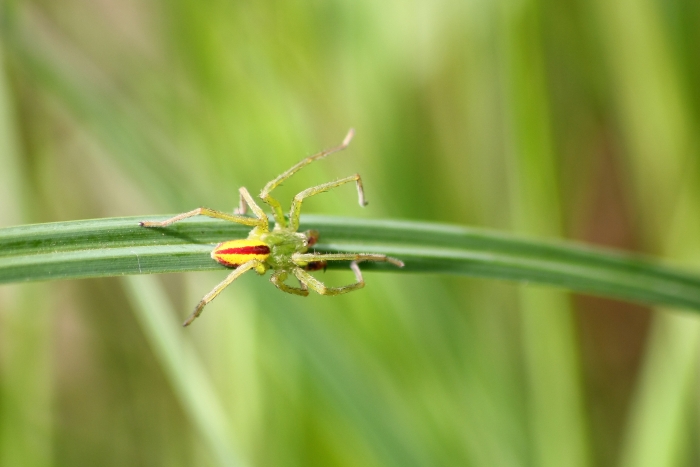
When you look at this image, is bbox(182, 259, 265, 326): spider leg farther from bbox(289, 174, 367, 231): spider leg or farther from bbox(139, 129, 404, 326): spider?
bbox(289, 174, 367, 231): spider leg

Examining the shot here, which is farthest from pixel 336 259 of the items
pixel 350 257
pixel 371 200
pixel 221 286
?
pixel 371 200

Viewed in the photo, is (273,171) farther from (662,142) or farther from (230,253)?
(662,142)

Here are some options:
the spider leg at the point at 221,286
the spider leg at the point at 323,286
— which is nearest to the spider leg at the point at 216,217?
the spider leg at the point at 221,286

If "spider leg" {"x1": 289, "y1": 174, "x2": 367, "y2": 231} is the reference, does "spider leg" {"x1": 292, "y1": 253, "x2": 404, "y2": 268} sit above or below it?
below

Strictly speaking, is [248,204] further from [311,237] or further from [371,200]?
[371,200]

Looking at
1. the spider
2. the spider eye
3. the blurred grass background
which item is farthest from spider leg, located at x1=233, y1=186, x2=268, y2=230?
the blurred grass background

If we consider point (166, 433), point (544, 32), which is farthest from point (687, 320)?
point (166, 433)
